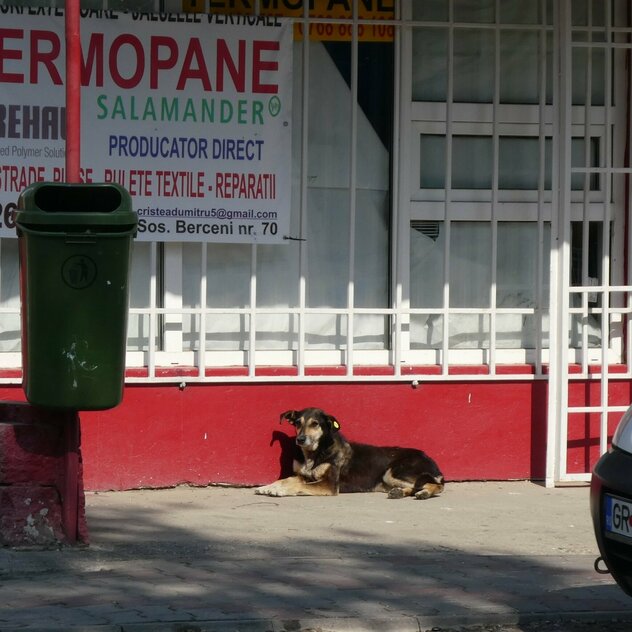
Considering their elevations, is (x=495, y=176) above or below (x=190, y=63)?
below

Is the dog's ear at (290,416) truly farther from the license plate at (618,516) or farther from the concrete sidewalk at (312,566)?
the license plate at (618,516)

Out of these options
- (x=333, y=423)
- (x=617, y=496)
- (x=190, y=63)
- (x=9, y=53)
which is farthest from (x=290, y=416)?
(x=617, y=496)

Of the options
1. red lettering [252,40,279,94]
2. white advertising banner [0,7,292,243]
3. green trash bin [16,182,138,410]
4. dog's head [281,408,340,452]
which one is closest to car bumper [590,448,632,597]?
green trash bin [16,182,138,410]

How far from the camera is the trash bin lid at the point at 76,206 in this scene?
614cm

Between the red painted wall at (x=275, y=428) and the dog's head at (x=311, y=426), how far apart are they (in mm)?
232

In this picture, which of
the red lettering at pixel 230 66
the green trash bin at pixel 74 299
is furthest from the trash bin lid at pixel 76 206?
the red lettering at pixel 230 66

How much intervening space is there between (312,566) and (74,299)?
1.76m

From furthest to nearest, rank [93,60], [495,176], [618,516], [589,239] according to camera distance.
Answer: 1. [589,239]
2. [495,176]
3. [93,60]
4. [618,516]

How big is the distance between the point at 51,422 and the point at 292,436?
7.72 ft

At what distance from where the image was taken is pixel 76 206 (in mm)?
6703

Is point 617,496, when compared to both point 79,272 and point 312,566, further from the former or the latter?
point 79,272

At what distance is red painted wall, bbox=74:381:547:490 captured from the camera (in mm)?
8211

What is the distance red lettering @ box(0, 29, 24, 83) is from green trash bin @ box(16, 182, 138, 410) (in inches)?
73.9

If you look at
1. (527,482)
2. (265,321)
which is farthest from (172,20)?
(527,482)
